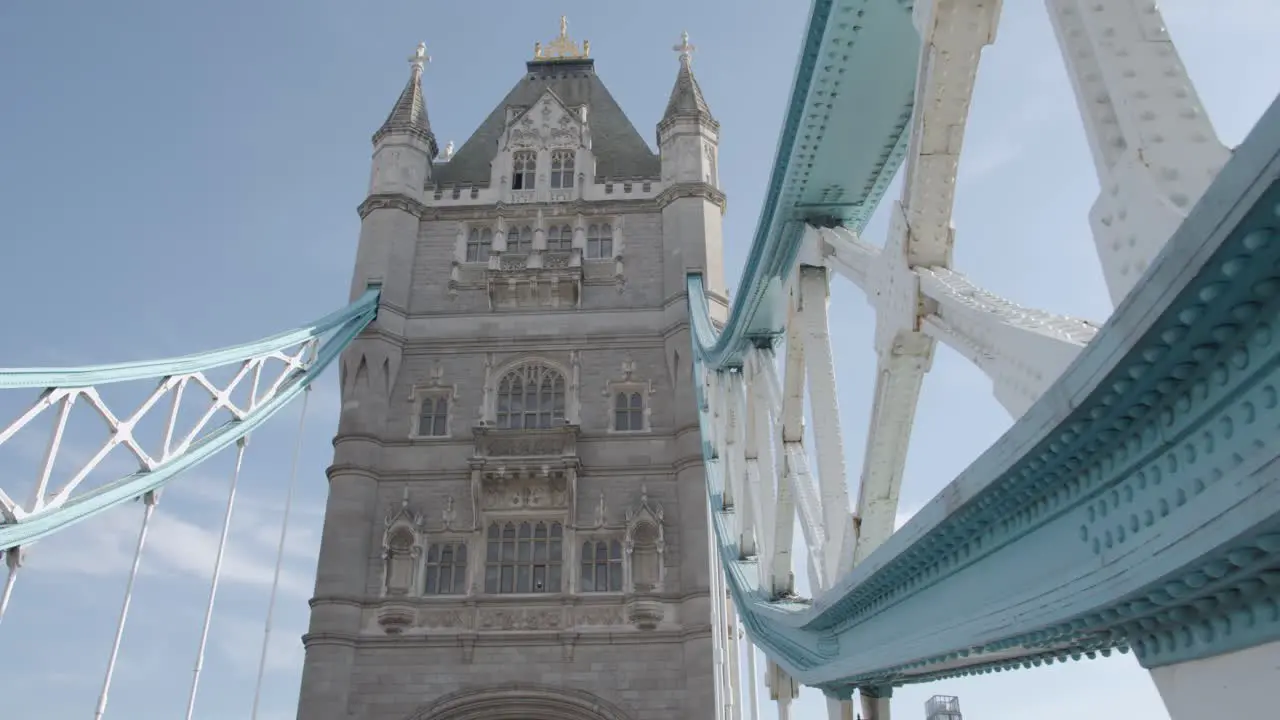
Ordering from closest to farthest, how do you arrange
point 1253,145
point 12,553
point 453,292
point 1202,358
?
1. point 1253,145
2. point 1202,358
3. point 12,553
4. point 453,292

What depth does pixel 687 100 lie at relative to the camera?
24.6 m

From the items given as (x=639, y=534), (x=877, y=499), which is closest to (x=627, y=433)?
(x=639, y=534)

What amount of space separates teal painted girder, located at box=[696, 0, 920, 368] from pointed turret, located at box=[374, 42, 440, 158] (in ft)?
53.8

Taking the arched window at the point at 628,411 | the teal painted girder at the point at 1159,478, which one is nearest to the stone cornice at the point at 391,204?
the arched window at the point at 628,411

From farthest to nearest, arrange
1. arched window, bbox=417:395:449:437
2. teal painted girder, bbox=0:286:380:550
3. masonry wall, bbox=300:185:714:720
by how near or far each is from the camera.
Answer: arched window, bbox=417:395:449:437, masonry wall, bbox=300:185:714:720, teal painted girder, bbox=0:286:380:550

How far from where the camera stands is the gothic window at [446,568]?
1867cm

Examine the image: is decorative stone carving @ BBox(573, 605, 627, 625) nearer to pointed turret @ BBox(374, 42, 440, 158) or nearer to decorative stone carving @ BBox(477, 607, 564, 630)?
decorative stone carving @ BBox(477, 607, 564, 630)

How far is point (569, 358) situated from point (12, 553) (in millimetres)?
13047

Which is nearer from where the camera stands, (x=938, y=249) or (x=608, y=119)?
(x=938, y=249)

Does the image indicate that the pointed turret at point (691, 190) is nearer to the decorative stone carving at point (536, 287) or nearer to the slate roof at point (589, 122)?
the slate roof at point (589, 122)

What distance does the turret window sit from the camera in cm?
2423

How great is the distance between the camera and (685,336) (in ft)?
68.1

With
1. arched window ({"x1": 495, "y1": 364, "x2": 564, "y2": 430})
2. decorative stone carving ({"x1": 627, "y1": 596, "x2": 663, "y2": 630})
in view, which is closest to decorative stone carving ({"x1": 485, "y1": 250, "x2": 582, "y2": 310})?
arched window ({"x1": 495, "y1": 364, "x2": 564, "y2": 430})

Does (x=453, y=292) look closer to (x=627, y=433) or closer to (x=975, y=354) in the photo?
(x=627, y=433)
